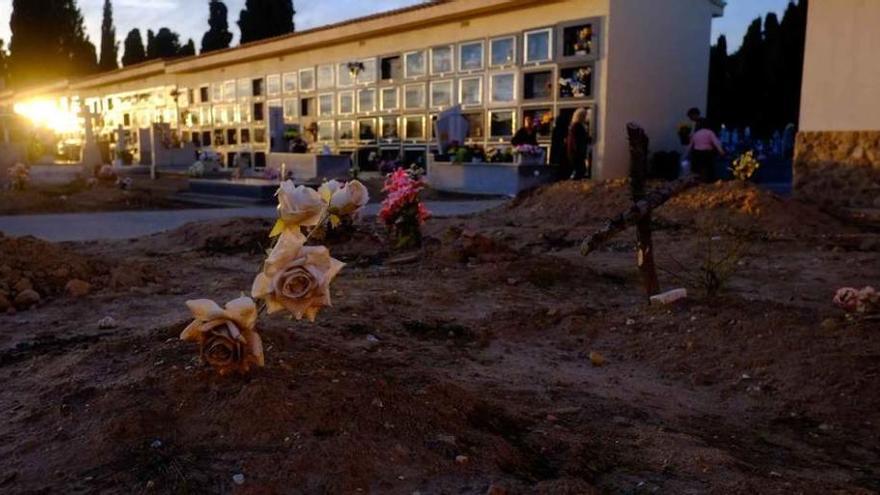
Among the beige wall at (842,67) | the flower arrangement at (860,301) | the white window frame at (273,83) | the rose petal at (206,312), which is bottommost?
the flower arrangement at (860,301)

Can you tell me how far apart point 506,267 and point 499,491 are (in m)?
3.45

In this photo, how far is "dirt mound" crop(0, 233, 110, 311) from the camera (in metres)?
4.24

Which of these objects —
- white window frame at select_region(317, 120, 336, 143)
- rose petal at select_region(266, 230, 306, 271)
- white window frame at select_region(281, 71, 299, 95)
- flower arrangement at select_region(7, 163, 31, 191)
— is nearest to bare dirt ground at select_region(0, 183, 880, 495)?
rose petal at select_region(266, 230, 306, 271)

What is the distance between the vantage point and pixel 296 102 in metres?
20.2

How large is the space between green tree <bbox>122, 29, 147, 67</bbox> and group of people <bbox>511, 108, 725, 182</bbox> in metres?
36.7

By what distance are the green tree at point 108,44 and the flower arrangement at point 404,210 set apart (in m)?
45.2

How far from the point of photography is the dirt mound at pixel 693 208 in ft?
24.9

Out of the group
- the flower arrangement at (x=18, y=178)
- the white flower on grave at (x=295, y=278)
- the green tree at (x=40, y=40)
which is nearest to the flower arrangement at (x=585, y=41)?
the flower arrangement at (x=18, y=178)

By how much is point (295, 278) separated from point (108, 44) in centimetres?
5042

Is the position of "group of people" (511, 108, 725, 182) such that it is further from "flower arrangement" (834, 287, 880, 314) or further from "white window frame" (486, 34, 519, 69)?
"flower arrangement" (834, 287, 880, 314)

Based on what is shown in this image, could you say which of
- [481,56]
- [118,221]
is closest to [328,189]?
[118,221]

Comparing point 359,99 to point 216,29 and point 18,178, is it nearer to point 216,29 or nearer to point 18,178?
point 18,178

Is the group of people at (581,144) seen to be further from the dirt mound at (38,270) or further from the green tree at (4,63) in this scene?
the green tree at (4,63)

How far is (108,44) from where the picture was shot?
45906 mm
